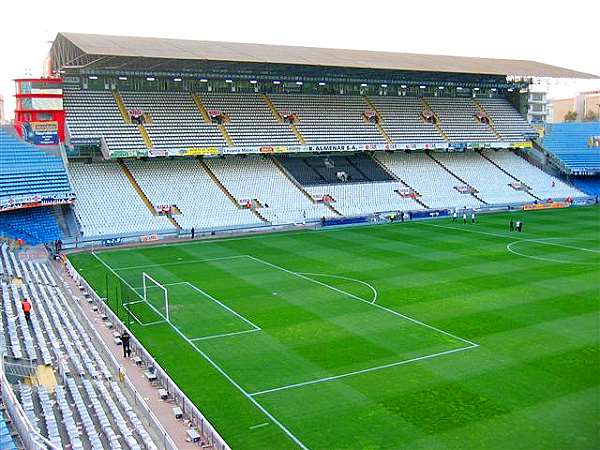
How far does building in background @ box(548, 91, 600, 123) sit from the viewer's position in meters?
152

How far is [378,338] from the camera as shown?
2072 cm

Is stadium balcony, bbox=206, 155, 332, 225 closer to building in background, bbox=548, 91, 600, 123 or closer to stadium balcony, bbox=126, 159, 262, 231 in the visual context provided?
stadium balcony, bbox=126, 159, 262, 231

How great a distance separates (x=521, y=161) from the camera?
64.4m

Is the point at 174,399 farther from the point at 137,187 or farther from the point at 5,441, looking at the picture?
the point at 137,187

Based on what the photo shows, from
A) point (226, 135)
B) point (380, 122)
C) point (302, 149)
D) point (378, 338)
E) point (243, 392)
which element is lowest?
point (243, 392)

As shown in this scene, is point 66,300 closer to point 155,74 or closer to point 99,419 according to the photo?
point 99,419

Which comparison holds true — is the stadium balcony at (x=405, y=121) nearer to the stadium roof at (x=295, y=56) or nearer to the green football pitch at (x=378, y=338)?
the stadium roof at (x=295, y=56)

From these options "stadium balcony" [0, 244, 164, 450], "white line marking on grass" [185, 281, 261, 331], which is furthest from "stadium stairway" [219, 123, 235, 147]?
"stadium balcony" [0, 244, 164, 450]

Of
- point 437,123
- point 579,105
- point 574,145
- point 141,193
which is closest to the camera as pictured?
point 141,193

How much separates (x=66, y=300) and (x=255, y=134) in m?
29.7

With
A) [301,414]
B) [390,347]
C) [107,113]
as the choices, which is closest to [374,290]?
[390,347]

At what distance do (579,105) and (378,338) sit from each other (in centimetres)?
15581

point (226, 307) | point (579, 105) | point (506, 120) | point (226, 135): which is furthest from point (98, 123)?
point (579, 105)

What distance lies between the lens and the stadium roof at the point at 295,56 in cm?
4381
